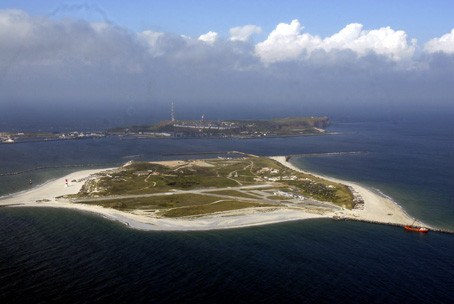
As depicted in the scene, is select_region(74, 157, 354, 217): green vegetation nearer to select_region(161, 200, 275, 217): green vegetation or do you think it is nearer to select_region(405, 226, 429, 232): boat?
select_region(161, 200, 275, 217): green vegetation

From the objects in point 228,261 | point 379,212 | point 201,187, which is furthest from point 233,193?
point 228,261

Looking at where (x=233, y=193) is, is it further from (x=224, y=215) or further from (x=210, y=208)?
(x=224, y=215)

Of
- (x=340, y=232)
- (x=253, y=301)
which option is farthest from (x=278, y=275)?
(x=340, y=232)

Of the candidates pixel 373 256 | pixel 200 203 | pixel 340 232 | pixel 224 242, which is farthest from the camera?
pixel 200 203

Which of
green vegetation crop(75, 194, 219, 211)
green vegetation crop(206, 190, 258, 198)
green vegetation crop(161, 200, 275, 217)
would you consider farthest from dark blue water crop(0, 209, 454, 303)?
green vegetation crop(206, 190, 258, 198)

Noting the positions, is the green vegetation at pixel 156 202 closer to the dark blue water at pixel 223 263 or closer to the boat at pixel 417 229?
the dark blue water at pixel 223 263

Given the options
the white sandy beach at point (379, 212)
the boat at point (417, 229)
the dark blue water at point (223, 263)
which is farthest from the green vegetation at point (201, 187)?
the boat at point (417, 229)

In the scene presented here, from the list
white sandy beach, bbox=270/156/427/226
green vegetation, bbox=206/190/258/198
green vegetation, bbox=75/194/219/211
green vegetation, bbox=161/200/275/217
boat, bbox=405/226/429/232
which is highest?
green vegetation, bbox=75/194/219/211

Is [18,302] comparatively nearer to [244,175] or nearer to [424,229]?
[424,229]
